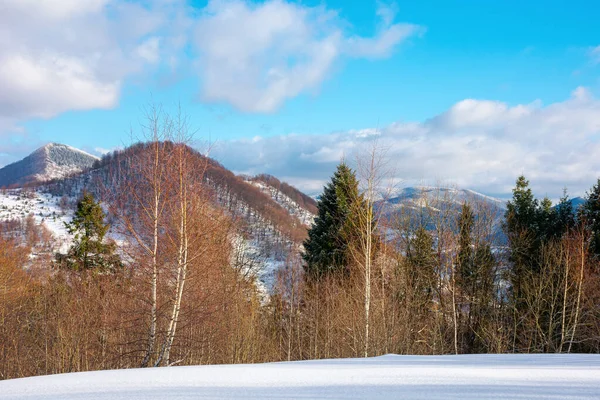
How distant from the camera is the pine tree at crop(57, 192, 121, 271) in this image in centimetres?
2320

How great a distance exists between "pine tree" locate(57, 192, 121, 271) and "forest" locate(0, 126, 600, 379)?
79mm

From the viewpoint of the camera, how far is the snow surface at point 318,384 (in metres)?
4.11

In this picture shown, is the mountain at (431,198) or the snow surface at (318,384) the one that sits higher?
the mountain at (431,198)

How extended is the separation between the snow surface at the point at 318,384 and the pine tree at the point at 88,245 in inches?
768

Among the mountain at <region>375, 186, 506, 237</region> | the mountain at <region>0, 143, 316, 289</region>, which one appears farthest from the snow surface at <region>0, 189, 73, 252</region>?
the mountain at <region>375, 186, 506, 237</region>

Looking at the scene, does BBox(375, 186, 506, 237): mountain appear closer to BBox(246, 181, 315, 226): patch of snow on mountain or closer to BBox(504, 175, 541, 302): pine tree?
BBox(504, 175, 541, 302): pine tree

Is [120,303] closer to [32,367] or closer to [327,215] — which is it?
[32,367]

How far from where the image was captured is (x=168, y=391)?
14.3 ft

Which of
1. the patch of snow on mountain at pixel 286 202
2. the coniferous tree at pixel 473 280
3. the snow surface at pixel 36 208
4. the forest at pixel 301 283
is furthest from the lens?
the patch of snow on mountain at pixel 286 202

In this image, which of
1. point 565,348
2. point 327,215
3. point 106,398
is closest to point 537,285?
point 565,348

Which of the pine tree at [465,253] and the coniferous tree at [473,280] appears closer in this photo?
the coniferous tree at [473,280]

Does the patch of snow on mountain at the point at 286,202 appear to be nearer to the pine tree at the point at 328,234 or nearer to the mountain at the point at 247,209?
the mountain at the point at 247,209

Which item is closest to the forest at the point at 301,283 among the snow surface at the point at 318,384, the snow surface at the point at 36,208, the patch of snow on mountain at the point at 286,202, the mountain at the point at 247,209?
the snow surface at the point at 318,384

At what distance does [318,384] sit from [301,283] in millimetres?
19164
